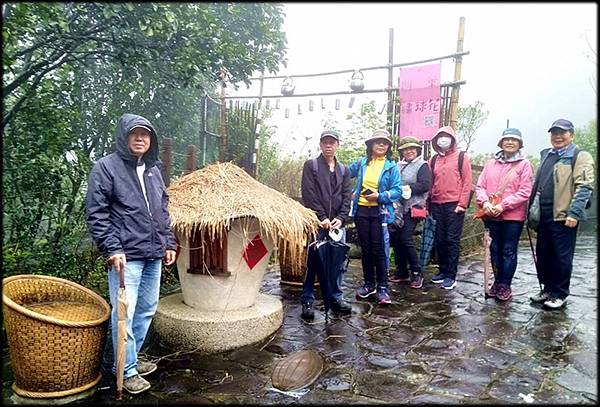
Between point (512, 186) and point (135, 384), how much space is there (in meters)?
3.77

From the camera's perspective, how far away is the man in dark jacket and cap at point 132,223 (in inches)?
113

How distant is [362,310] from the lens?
468 centimetres

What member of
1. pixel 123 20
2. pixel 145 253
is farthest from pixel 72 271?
pixel 123 20

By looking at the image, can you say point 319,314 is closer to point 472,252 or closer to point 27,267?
point 27,267

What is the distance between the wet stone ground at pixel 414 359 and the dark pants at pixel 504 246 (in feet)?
1.08

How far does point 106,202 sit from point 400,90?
16.4ft

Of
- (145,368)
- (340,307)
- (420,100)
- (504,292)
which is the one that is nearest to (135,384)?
(145,368)

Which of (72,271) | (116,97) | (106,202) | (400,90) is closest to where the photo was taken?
(106,202)

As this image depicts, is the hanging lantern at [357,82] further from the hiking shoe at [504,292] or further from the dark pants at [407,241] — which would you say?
the hiking shoe at [504,292]

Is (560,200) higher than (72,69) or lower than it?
lower

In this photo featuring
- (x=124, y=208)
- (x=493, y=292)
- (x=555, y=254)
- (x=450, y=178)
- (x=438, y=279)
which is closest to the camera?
(x=124, y=208)

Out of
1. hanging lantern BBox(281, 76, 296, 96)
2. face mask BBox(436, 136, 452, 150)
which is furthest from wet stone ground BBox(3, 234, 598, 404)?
hanging lantern BBox(281, 76, 296, 96)

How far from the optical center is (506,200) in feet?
15.0

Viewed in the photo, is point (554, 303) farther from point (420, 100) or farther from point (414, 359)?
point (420, 100)
